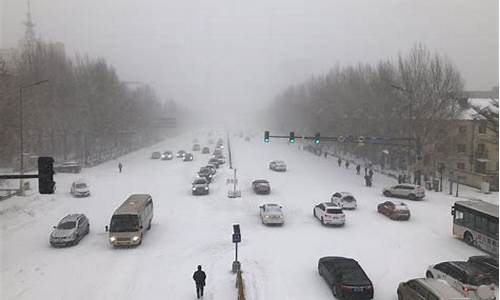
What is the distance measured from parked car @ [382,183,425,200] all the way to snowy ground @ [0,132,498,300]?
1002 mm

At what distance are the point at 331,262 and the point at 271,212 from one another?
36.5ft

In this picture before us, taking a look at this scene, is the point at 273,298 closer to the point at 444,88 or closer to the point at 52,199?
the point at 52,199

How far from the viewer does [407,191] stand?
41156mm

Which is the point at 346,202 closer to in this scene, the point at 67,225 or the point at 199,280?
the point at 199,280

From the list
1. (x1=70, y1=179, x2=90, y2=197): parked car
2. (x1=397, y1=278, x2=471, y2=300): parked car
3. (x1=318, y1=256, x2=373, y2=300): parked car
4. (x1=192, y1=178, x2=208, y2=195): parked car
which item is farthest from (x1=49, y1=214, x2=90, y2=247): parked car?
(x1=397, y1=278, x2=471, y2=300): parked car

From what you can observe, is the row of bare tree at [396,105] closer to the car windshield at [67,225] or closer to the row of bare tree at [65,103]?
the car windshield at [67,225]

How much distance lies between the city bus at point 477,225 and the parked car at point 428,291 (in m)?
9.22

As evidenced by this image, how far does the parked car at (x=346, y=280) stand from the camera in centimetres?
1755

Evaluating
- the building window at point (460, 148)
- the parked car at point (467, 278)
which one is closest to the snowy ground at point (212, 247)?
the parked car at point (467, 278)

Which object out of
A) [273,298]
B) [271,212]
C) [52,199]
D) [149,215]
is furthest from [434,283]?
[52,199]

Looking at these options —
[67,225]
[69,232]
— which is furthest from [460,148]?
[69,232]

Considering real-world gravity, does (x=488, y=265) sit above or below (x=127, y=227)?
below

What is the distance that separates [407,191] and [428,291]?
26745 mm

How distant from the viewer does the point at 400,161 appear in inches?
2517
